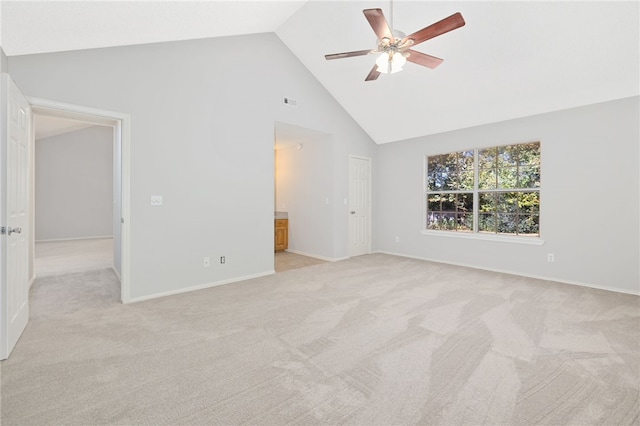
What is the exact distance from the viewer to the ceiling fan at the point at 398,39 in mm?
2332

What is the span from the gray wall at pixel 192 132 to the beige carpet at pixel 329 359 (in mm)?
646

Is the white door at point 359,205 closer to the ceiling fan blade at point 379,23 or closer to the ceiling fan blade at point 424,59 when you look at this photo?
the ceiling fan blade at point 424,59

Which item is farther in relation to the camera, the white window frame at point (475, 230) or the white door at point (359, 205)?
the white door at point (359, 205)

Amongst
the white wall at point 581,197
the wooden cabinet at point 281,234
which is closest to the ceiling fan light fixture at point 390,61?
the white wall at point 581,197

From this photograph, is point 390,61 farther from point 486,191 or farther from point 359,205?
point 359,205

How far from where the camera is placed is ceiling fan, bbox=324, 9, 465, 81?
2.33 metres

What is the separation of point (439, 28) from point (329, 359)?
2750mm

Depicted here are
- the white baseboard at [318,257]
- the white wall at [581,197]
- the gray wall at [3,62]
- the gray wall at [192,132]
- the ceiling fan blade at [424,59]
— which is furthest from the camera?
the white baseboard at [318,257]

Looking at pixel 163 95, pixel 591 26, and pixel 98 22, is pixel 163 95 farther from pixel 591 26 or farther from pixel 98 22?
pixel 591 26

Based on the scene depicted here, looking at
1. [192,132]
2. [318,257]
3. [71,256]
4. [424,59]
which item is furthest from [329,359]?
[71,256]

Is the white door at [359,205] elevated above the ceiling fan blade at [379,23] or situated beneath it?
situated beneath

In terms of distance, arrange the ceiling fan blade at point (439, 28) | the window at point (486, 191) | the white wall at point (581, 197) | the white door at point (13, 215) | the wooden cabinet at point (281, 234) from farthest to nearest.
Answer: the wooden cabinet at point (281, 234) < the window at point (486, 191) < the white wall at point (581, 197) < the ceiling fan blade at point (439, 28) < the white door at point (13, 215)

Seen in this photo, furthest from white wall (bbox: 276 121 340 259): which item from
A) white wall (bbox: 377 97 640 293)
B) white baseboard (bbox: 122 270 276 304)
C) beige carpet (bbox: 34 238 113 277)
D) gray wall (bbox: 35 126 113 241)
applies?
gray wall (bbox: 35 126 113 241)

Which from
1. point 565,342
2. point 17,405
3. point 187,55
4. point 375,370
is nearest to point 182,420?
point 17,405
